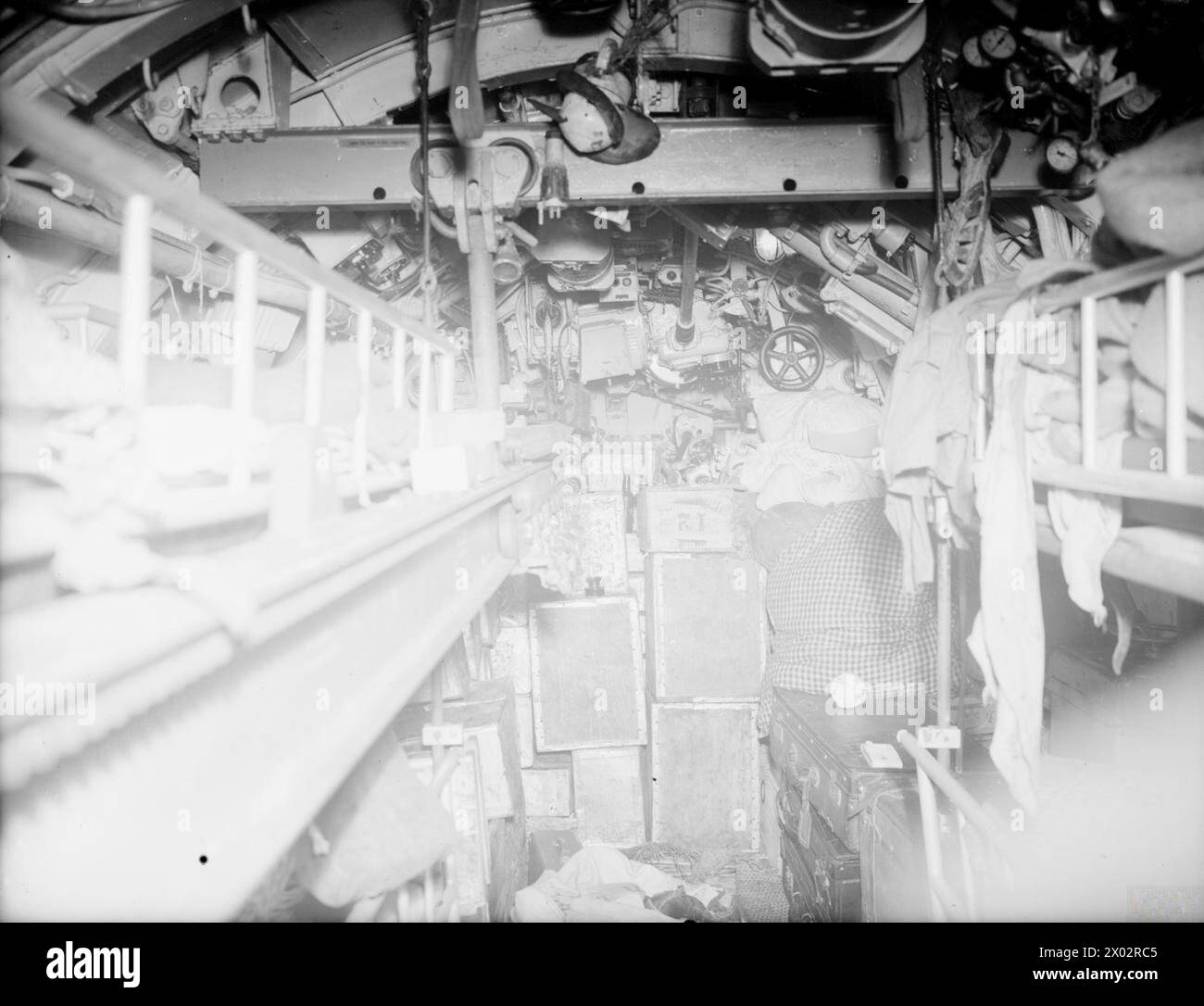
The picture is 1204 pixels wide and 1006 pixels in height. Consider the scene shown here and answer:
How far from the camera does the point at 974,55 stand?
94.0 inches

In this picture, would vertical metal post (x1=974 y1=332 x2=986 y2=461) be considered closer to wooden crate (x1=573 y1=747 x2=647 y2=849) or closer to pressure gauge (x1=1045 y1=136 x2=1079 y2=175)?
pressure gauge (x1=1045 y1=136 x2=1079 y2=175)

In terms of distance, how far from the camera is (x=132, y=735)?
0.81m

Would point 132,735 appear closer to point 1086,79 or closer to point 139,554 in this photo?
point 139,554

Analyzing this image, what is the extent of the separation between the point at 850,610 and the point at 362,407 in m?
3.61

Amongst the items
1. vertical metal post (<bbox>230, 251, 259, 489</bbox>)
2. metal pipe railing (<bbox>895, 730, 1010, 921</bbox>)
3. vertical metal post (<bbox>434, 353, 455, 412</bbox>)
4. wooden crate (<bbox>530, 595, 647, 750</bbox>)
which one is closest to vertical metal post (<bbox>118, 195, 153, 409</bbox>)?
vertical metal post (<bbox>230, 251, 259, 489</bbox>)

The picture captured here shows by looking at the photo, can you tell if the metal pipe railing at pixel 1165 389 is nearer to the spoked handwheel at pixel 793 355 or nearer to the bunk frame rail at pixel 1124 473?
the bunk frame rail at pixel 1124 473

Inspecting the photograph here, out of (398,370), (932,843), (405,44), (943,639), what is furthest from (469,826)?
(405,44)

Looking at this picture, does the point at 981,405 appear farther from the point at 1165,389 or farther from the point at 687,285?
the point at 687,285

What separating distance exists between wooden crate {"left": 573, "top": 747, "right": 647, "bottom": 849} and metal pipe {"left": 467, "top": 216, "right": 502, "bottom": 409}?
11.3 ft

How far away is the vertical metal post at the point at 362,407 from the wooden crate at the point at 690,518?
3.44 metres

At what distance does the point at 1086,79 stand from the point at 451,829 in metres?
3.41

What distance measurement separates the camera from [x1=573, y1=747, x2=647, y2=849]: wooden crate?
5.10 metres

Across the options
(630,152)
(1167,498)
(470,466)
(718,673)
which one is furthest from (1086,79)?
(718,673)

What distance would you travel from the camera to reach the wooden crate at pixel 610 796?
510 cm
